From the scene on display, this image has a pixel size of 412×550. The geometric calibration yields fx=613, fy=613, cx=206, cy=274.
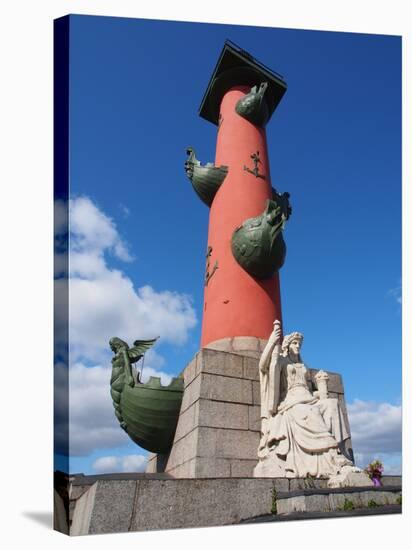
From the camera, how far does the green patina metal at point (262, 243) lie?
395 inches

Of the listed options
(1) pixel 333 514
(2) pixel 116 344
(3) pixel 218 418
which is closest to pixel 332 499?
(1) pixel 333 514

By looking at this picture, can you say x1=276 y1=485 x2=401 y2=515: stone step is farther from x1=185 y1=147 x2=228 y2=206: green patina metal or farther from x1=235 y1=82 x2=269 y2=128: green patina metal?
x1=235 y1=82 x2=269 y2=128: green patina metal

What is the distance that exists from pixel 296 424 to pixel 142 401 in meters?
2.61

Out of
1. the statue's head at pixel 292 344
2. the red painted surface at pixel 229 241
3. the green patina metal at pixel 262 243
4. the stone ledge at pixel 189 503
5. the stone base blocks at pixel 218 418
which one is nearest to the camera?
the stone ledge at pixel 189 503

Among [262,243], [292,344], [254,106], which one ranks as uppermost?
[254,106]

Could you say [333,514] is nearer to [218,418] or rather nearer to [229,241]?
[218,418]

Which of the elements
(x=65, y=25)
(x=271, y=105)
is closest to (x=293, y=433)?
(x=65, y=25)

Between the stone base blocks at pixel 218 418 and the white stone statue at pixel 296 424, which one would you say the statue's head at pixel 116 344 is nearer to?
the stone base blocks at pixel 218 418

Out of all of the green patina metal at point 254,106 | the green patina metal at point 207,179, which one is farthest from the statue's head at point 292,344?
the green patina metal at point 254,106

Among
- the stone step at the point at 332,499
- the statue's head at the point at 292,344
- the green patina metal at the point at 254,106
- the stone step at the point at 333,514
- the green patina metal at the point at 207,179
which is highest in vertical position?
the green patina metal at the point at 254,106

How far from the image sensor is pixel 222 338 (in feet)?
32.2

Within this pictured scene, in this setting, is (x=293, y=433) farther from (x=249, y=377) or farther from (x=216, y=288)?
(x=216, y=288)

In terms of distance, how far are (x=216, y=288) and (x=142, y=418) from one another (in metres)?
2.51

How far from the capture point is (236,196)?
36.1 ft
